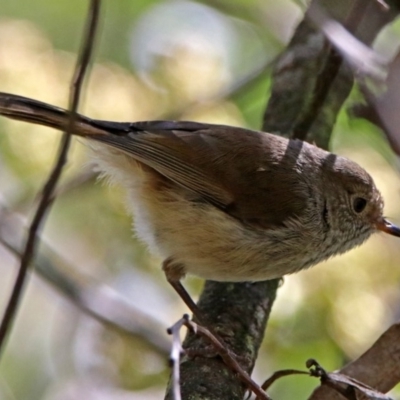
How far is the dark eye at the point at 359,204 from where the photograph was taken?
10.6 feet

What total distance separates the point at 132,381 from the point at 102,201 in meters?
1.14

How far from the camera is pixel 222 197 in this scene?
2.92 m

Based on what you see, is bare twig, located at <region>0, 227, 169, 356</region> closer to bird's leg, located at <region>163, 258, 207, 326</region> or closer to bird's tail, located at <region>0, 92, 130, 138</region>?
bird's leg, located at <region>163, 258, 207, 326</region>

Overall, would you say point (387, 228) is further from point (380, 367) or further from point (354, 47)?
point (354, 47)

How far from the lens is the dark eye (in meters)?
3.22

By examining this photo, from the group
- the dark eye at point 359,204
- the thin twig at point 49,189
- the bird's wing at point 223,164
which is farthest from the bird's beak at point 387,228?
the thin twig at point 49,189

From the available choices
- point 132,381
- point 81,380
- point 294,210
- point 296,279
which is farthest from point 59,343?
point 294,210

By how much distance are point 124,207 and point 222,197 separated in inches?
26.1

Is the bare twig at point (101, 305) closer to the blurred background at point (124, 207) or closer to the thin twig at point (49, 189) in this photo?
the blurred background at point (124, 207)

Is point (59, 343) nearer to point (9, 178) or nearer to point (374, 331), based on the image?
point (9, 178)

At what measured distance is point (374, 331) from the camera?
319 centimetres

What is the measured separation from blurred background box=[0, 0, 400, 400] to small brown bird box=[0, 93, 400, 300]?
0.84ft

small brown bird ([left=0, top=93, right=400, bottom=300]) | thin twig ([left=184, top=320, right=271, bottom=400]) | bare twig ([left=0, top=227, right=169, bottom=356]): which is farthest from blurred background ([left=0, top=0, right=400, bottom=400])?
thin twig ([left=184, top=320, right=271, bottom=400])

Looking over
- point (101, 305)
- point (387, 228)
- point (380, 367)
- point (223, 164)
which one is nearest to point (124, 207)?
point (101, 305)
